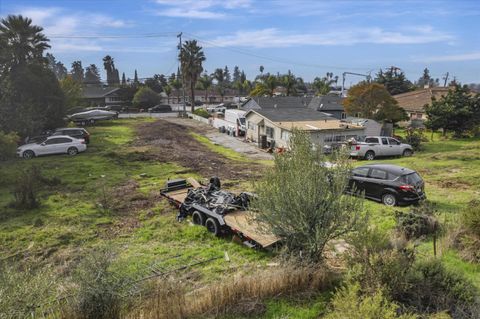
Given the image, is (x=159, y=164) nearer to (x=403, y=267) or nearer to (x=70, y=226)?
(x=70, y=226)

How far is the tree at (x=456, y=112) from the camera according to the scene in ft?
105

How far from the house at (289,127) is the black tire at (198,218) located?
592 inches

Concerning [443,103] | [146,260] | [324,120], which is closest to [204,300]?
[146,260]

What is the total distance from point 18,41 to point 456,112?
40.4 metres

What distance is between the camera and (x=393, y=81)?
60844 millimetres

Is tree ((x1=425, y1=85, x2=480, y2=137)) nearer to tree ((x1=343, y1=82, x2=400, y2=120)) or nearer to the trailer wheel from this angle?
tree ((x1=343, y1=82, x2=400, y2=120))

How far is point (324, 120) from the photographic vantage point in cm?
3200

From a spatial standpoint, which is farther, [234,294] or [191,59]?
[191,59]

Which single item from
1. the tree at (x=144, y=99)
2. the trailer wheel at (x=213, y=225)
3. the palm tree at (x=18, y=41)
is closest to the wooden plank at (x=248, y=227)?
the trailer wheel at (x=213, y=225)

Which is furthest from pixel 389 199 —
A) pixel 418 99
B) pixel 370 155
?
pixel 418 99

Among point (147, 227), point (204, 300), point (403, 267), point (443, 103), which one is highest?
point (443, 103)

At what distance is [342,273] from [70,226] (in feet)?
29.0

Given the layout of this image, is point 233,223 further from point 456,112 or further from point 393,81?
point 393,81

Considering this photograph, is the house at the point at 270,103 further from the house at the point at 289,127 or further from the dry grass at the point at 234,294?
the dry grass at the point at 234,294
